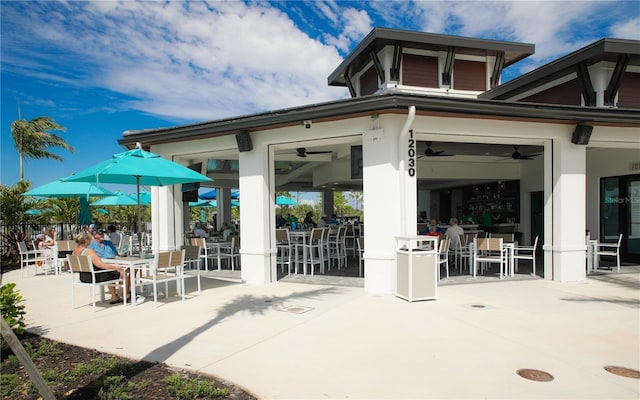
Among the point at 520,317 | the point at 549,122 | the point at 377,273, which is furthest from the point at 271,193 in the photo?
the point at 549,122

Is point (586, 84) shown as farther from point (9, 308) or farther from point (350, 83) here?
point (9, 308)

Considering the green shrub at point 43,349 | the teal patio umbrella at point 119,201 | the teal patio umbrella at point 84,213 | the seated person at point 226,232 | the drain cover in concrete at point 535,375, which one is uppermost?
the teal patio umbrella at point 119,201

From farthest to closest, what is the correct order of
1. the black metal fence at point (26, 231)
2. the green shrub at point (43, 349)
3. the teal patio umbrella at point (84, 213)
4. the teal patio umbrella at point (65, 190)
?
the black metal fence at point (26, 231)
the teal patio umbrella at point (84, 213)
the teal patio umbrella at point (65, 190)
the green shrub at point (43, 349)

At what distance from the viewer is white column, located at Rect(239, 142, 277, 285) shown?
8.21 meters

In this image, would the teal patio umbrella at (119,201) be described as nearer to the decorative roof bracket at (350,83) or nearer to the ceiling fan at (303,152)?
the ceiling fan at (303,152)

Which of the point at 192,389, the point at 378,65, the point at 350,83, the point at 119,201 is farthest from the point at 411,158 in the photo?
the point at 119,201

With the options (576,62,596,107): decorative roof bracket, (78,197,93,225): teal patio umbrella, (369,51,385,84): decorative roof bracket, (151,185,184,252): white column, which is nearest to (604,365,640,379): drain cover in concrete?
(151,185,184,252): white column

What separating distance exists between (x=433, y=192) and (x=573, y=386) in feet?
67.8

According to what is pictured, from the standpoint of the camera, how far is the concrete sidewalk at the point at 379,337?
3.43 m

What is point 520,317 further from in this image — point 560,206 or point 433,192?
point 433,192

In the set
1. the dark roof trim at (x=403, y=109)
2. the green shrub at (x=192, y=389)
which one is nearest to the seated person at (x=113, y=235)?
the dark roof trim at (x=403, y=109)

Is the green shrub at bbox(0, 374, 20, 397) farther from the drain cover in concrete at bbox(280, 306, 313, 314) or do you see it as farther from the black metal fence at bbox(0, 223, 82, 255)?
the black metal fence at bbox(0, 223, 82, 255)

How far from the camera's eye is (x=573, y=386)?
3379mm

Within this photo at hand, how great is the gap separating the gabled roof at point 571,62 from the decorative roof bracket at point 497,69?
1.22 m
